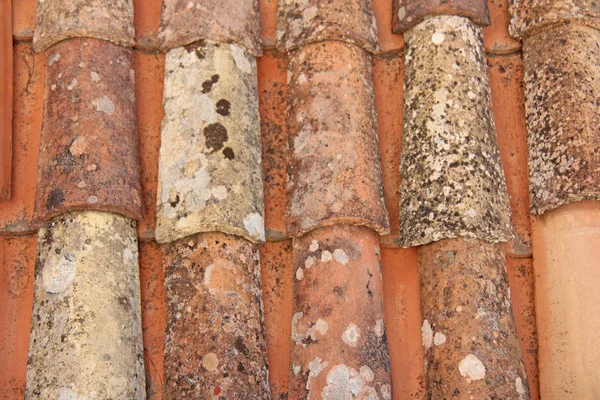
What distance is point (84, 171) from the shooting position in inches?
107

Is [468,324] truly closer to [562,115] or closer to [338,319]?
[338,319]

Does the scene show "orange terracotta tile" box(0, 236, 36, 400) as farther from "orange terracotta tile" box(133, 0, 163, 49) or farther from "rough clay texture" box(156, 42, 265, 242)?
"orange terracotta tile" box(133, 0, 163, 49)

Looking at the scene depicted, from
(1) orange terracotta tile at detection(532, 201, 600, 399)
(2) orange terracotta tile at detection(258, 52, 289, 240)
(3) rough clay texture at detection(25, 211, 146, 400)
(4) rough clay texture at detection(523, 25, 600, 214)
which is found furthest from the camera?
(2) orange terracotta tile at detection(258, 52, 289, 240)

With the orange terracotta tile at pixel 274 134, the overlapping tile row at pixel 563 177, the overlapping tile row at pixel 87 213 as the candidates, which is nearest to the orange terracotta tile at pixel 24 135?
the overlapping tile row at pixel 87 213

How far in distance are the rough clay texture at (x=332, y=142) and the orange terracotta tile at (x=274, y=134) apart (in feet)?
0.23

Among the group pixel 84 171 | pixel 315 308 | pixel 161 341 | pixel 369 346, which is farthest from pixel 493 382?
pixel 84 171

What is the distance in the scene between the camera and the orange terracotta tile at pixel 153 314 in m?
2.70

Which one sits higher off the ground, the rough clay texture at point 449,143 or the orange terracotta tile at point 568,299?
the rough clay texture at point 449,143

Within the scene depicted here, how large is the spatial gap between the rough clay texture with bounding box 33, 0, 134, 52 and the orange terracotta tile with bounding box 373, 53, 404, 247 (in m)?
0.98

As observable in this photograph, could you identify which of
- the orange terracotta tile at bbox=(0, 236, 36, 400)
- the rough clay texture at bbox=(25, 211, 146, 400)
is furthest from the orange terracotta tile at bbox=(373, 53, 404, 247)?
the orange terracotta tile at bbox=(0, 236, 36, 400)

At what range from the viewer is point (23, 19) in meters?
3.20

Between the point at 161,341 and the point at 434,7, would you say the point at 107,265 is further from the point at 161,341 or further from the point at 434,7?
the point at 434,7

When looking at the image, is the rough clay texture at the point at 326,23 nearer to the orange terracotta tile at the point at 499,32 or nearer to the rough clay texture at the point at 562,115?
the orange terracotta tile at the point at 499,32

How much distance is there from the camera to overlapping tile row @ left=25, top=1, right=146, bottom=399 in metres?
2.55
